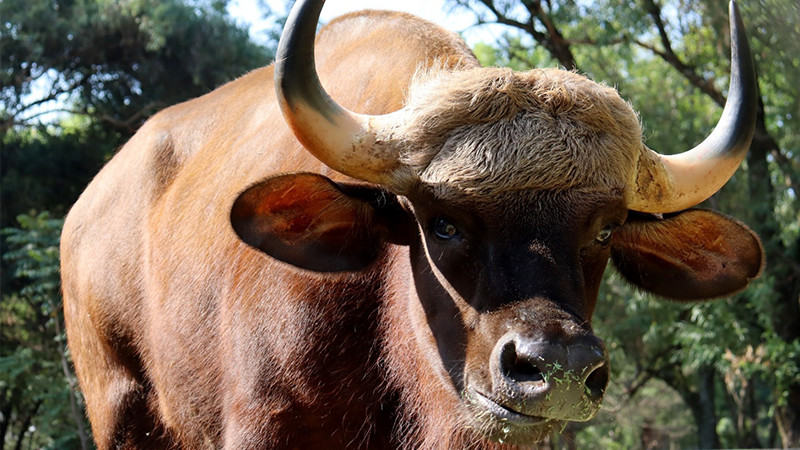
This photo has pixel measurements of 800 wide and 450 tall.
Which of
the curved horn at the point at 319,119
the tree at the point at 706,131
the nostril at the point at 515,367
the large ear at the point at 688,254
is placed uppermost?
the curved horn at the point at 319,119

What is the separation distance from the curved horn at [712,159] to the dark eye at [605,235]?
23 cm

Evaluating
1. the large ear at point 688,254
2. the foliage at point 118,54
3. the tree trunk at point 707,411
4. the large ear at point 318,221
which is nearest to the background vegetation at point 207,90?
the foliage at point 118,54

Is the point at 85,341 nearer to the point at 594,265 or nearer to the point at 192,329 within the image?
the point at 192,329

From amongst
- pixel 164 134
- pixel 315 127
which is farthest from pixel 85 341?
pixel 315 127

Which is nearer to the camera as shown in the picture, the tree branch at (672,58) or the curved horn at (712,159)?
the curved horn at (712,159)

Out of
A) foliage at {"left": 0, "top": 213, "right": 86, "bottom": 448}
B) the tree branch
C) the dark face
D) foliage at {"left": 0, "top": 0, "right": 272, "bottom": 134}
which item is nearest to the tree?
the tree branch

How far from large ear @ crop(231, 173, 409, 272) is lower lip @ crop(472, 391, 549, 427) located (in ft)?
3.47

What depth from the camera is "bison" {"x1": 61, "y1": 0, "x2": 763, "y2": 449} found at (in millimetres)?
3531

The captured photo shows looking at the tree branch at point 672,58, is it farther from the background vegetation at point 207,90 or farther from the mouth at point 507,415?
the mouth at point 507,415

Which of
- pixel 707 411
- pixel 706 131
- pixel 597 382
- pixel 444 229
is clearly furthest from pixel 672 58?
pixel 707 411

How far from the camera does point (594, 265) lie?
3920 mm

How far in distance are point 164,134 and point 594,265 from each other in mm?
3847

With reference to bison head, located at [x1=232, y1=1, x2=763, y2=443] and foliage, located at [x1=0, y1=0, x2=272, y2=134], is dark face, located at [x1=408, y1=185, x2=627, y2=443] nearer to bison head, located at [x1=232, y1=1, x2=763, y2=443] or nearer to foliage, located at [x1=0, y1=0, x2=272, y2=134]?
bison head, located at [x1=232, y1=1, x2=763, y2=443]

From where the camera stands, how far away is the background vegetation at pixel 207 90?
44.8ft
